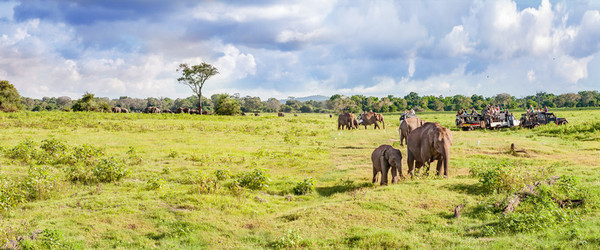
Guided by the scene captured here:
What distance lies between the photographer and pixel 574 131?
27.9 m

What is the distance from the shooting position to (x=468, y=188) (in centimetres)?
1148

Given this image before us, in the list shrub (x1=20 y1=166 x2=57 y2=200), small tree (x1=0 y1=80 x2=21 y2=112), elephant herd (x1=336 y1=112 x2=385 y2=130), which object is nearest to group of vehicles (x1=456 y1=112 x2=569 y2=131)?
elephant herd (x1=336 y1=112 x2=385 y2=130)

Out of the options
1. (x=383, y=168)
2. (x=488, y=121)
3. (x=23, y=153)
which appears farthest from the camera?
(x=488, y=121)

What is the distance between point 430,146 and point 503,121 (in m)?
24.8

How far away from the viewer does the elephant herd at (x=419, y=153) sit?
41.5 feet

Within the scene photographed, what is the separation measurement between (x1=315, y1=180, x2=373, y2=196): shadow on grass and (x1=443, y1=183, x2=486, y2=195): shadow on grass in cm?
251

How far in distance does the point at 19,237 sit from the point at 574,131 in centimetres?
3147

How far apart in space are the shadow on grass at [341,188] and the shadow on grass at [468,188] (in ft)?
8.22

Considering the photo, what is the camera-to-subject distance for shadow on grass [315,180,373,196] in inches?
500

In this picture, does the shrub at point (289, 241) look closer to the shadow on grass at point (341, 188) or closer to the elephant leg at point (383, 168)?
the shadow on grass at point (341, 188)

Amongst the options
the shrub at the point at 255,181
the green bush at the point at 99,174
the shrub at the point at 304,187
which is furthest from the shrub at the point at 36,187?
the shrub at the point at 304,187

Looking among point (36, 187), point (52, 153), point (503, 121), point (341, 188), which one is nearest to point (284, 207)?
point (341, 188)

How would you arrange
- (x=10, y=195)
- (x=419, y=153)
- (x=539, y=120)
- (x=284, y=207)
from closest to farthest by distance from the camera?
(x=10, y=195) < (x=284, y=207) < (x=419, y=153) < (x=539, y=120)

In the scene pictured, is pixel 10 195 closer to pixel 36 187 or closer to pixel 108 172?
pixel 36 187
